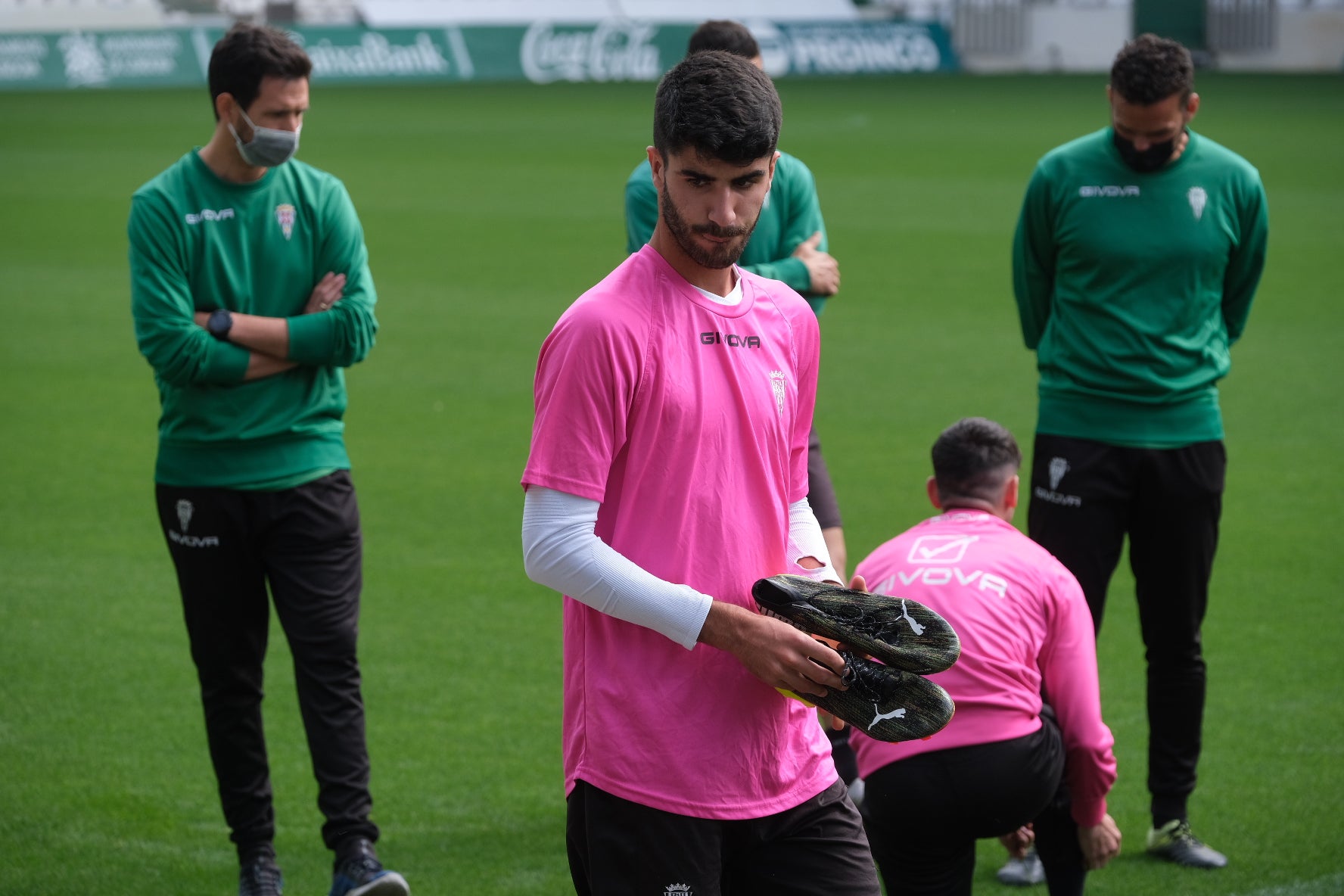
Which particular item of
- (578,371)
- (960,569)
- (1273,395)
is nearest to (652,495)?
(578,371)

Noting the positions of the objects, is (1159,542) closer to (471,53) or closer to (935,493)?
(935,493)

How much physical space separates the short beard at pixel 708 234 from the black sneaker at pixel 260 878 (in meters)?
2.85

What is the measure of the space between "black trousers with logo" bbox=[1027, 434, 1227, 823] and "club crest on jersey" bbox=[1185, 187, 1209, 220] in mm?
758

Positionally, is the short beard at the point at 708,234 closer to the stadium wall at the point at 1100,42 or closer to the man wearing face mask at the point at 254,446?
the man wearing face mask at the point at 254,446

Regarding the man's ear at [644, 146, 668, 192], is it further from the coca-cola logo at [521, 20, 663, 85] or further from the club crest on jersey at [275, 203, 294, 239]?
the coca-cola logo at [521, 20, 663, 85]

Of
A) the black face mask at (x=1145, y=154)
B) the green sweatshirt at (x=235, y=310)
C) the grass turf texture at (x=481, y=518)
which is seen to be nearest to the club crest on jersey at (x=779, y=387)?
the grass turf texture at (x=481, y=518)

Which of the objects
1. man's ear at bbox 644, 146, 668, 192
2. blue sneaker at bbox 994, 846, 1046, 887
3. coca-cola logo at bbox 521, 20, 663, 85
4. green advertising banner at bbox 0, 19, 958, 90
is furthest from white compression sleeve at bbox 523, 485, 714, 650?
coca-cola logo at bbox 521, 20, 663, 85

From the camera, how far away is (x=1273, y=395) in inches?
451

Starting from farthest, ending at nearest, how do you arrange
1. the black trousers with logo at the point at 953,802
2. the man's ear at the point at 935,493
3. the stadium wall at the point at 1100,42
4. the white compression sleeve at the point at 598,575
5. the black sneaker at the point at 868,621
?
the stadium wall at the point at 1100,42 → the man's ear at the point at 935,493 → the black trousers with logo at the point at 953,802 → the black sneaker at the point at 868,621 → the white compression sleeve at the point at 598,575

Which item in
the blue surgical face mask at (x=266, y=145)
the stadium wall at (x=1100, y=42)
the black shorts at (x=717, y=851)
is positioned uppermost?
the blue surgical face mask at (x=266, y=145)

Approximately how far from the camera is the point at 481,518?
29.7 ft

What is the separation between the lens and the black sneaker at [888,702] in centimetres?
291

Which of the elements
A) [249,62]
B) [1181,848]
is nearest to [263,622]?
[249,62]

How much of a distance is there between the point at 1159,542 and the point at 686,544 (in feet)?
9.31
